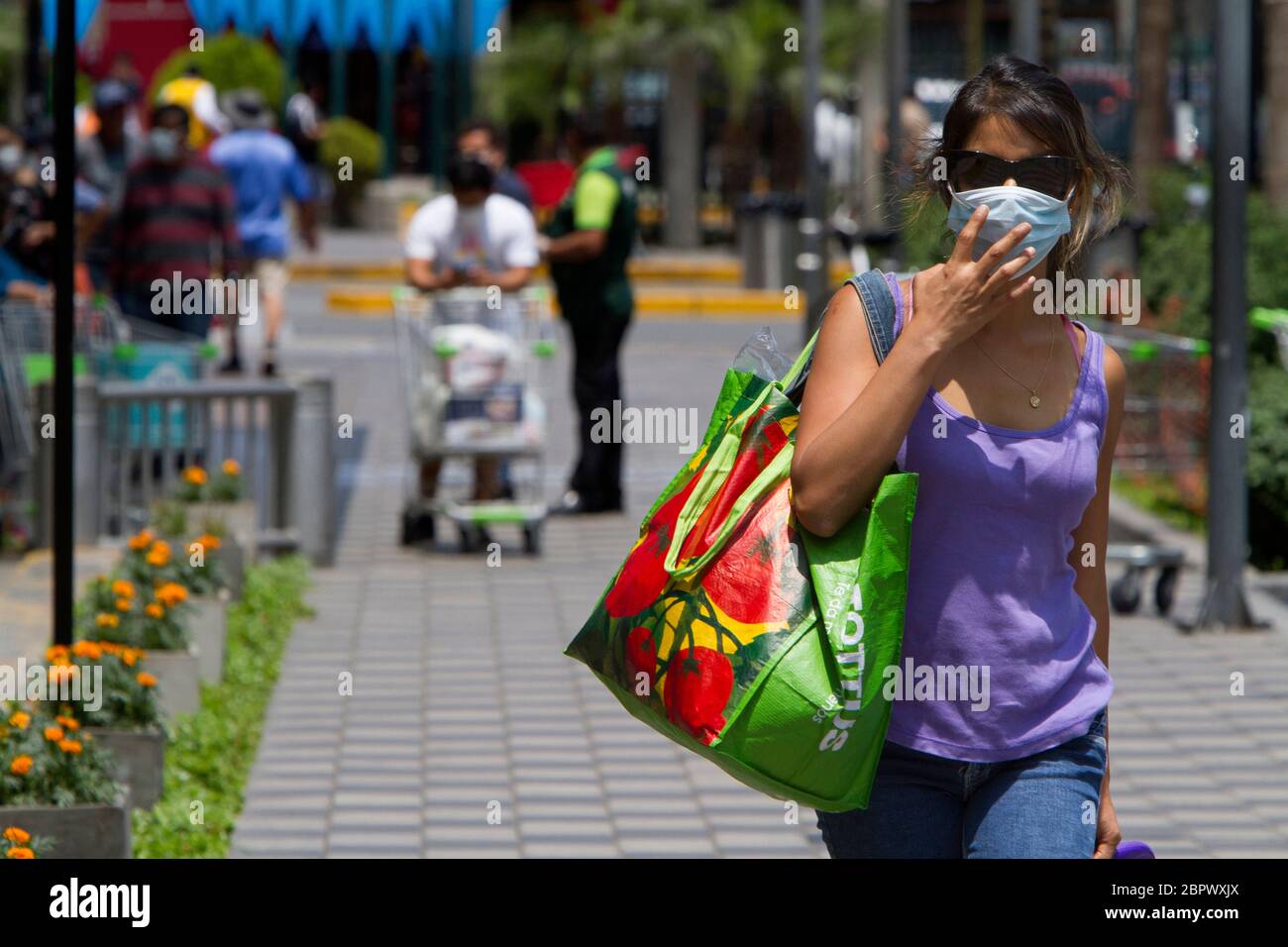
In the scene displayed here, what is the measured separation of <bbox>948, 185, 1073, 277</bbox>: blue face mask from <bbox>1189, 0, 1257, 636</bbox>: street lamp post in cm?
579

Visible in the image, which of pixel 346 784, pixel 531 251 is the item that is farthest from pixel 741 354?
pixel 531 251

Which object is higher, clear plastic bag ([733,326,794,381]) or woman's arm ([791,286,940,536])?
clear plastic bag ([733,326,794,381])

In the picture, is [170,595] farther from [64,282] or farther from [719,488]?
[719,488]

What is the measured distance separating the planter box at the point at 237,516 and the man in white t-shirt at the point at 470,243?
4.51 feet

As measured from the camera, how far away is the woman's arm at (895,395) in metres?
2.91

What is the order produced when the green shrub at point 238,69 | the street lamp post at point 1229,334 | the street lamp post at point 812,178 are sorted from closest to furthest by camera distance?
the street lamp post at point 1229,334 → the street lamp post at point 812,178 → the green shrub at point 238,69

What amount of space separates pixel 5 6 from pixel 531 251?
39777 millimetres

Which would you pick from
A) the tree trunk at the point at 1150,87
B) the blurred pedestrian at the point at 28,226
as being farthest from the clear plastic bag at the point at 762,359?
the tree trunk at the point at 1150,87

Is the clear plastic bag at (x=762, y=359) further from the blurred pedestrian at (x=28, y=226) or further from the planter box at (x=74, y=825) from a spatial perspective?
the blurred pedestrian at (x=28, y=226)

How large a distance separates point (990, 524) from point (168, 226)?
1120cm

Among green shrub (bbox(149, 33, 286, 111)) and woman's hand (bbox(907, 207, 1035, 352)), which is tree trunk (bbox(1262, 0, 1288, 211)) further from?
green shrub (bbox(149, 33, 286, 111))

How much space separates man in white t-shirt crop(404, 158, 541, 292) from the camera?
35.1ft

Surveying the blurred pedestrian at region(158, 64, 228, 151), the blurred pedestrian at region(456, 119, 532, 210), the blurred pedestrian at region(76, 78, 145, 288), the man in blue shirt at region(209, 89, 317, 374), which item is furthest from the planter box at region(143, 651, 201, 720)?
the blurred pedestrian at region(158, 64, 228, 151)

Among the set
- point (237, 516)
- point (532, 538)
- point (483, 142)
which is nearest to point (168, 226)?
point (483, 142)
